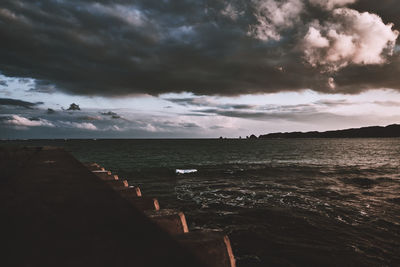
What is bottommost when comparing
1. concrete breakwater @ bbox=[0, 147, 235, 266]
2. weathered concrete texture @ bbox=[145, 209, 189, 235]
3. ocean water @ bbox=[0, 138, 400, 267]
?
ocean water @ bbox=[0, 138, 400, 267]

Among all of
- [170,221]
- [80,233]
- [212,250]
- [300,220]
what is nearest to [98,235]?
[80,233]

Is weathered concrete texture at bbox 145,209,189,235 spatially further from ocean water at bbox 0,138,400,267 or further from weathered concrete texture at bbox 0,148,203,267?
ocean water at bbox 0,138,400,267

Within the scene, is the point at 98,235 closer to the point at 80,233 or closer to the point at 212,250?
the point at 80,233

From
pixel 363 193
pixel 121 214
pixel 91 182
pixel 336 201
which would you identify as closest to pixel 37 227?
pixel 121 214

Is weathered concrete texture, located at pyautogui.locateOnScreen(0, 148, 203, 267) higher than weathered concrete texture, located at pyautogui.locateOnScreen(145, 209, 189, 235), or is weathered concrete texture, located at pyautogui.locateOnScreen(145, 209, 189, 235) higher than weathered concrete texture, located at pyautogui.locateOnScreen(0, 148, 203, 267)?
weathered concrete texture, located at pyautogui.locateOnScreen(0, 148, 203, 267)

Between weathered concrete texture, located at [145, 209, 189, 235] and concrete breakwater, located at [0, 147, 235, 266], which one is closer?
concrete breakwater, located at [0, 147, 235, 266]

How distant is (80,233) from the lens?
186 centimetres

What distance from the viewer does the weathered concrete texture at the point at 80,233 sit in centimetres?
143

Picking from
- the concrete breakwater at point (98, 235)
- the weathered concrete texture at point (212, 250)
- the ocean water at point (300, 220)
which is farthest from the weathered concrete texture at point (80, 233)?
the ocean water at point (300, 220)

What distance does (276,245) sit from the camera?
315 inches

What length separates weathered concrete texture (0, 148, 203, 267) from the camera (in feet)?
4.71

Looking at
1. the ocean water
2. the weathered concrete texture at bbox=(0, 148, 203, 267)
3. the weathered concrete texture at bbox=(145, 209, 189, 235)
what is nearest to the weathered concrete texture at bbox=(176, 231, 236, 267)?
the weathered concrete texture at bbox=(0, 148, 203, 267)

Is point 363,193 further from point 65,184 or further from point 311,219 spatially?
point 65,184

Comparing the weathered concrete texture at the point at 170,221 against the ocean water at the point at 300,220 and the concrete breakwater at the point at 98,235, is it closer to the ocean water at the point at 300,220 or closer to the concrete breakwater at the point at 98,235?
the concrete breakwater at the point at 98,235
